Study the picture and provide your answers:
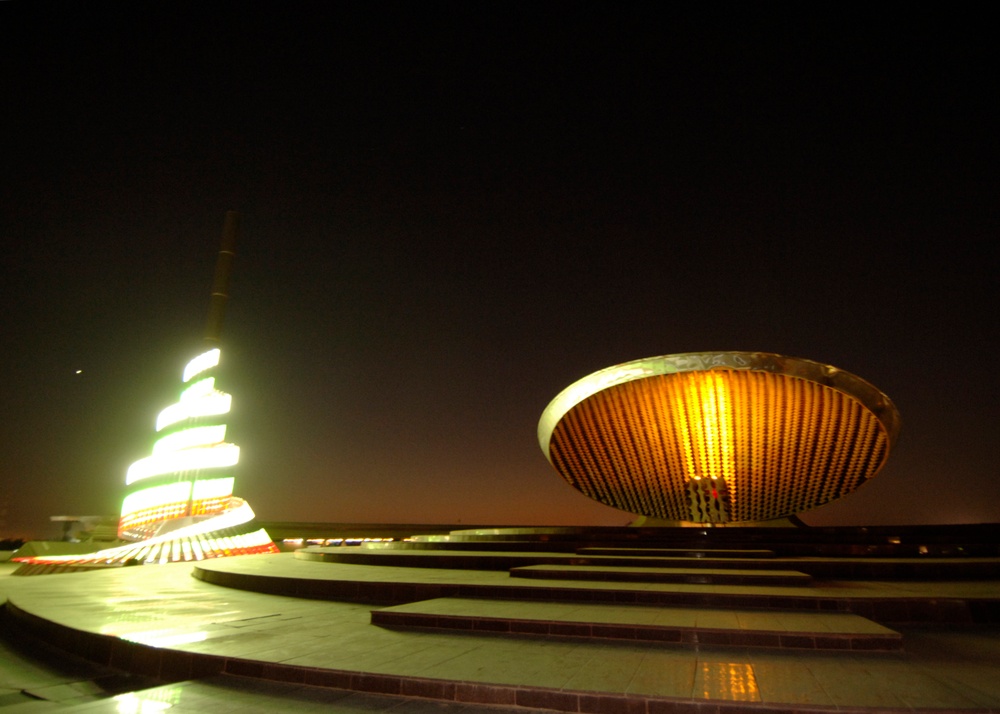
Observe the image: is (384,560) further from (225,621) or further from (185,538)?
(185,538)

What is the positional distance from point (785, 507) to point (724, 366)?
7077 mm

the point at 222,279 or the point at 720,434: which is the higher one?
the point at 222,279

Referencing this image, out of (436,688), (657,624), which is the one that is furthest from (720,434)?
(436,688)

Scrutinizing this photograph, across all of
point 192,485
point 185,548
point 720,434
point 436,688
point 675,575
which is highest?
point 720,434

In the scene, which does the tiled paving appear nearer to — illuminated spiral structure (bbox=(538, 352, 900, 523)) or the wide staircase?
the wide staircase

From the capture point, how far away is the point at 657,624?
11.0ft

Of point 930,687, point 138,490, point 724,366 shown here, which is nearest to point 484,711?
point 930,687

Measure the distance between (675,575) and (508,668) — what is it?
112 inches

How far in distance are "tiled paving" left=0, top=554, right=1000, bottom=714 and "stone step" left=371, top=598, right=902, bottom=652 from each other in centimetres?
7

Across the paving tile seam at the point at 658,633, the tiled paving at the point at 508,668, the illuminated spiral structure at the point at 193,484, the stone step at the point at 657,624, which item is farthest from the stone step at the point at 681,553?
the illuminated spiral structure at the point at 193,484

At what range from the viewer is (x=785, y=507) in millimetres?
13961

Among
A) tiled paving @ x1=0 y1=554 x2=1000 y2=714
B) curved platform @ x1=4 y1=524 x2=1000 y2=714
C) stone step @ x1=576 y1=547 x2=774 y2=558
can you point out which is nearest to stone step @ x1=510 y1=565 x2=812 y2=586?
curved platform @ x1=4 y1=524 x2=1000 y2=714

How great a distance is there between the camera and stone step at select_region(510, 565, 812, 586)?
15.3ft

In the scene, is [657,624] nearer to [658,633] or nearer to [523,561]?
[658,633]
